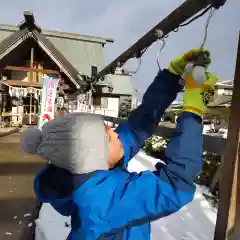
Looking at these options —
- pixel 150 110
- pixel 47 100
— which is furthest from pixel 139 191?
pixel 47 100

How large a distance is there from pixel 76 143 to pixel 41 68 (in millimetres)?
14872

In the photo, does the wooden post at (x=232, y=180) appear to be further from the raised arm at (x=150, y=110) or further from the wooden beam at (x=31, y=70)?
the wooden beam at (x=31, y=70)

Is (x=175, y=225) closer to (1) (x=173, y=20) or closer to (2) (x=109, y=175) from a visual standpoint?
(1) (x=173, y=20)

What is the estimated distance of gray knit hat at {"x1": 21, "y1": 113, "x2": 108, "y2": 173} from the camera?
1.04 m

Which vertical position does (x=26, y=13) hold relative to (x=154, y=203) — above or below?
above

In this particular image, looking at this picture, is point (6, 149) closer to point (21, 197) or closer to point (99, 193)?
point (21, 197)

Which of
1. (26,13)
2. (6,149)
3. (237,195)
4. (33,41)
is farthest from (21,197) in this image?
(33,41)

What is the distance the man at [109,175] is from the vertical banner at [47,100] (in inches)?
291

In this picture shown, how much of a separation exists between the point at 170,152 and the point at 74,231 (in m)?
0.52

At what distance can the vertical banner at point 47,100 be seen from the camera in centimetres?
855

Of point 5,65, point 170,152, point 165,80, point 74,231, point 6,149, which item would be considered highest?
point 5,65

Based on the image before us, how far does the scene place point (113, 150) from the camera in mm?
1215

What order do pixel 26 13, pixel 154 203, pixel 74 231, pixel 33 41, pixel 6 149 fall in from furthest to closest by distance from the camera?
pixel 33 41 < pixel 26 13 < pixel 6 149 < pixel 74 231 < pixel 154 203

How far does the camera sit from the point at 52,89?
916 cm
